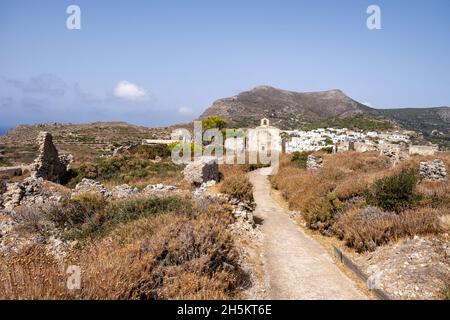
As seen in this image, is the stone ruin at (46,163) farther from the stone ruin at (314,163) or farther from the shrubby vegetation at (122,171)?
the stone ruin at (314,163)

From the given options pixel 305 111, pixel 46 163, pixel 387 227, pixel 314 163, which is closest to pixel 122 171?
pixel 46 163

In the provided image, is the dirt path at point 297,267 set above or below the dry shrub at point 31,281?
below

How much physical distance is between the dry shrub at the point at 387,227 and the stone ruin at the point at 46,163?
18345 millimetres

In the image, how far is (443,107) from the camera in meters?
156

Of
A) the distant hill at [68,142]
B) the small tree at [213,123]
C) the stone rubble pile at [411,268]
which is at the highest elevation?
the small tree at [213,123]

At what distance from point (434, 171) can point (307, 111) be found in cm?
14329

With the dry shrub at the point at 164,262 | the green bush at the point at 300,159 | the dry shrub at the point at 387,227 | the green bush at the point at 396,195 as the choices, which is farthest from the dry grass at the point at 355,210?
the green bush at the point at 300,159

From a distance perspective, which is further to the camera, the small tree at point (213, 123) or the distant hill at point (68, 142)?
the small tree at point (213, 123)

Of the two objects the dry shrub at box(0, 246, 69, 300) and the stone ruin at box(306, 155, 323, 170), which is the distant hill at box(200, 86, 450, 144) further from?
the dry shrub at box(0, 246, 69, 300)

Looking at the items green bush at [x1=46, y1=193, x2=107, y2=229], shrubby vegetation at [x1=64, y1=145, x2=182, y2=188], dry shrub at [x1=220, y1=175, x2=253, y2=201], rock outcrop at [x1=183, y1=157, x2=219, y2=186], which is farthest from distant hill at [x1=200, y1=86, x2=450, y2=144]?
green bush at [x1=46, y1=193, x2=107, y2=229]

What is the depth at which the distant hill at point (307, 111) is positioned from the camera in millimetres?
119738
